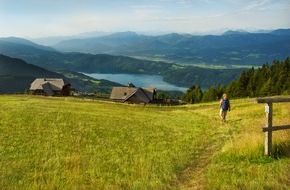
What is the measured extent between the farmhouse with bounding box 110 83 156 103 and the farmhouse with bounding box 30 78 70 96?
2388 cm

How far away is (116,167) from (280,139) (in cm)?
749

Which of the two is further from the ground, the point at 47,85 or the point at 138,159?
the point at 138,159

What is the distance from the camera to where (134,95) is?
11769 cm

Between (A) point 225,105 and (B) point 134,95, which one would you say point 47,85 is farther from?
(A) point 225,105

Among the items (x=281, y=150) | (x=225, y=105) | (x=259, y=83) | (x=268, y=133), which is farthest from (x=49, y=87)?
(x=268, y=133)

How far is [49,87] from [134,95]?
36653 mm

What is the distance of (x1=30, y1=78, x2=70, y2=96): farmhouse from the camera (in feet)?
438

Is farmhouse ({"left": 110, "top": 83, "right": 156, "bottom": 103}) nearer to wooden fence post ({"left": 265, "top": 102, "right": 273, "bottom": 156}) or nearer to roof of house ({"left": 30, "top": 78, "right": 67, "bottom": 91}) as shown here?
roof of house ({"left": 30, "top": 78, "right": 67, "bottom": 91})

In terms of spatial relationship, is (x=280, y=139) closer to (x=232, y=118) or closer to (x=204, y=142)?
(x=204, y=142)

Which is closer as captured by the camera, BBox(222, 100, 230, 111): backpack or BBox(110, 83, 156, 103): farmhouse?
BBox(222, 100, 230, 111): backpack

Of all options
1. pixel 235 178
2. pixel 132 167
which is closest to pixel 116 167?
pixel 132 167

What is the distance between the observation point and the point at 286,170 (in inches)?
539

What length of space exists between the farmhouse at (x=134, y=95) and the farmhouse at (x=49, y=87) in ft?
78.3

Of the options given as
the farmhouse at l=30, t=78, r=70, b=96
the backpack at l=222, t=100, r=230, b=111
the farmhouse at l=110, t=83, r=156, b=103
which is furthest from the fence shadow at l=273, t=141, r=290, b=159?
the farmhouse at l=30, t=78, r=70, b=96
